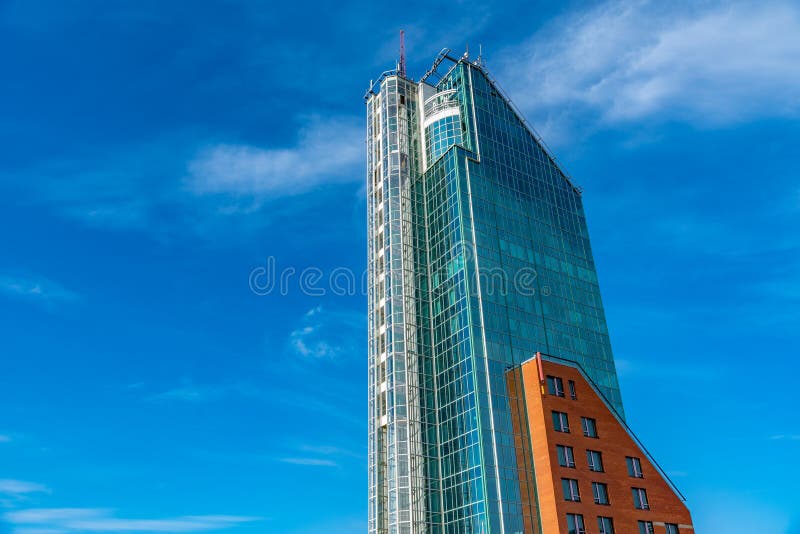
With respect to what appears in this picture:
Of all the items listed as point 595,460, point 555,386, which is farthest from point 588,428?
point 555,386

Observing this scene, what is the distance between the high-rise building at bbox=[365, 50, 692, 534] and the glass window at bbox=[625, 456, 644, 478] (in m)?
8.29

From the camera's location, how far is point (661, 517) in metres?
78.5

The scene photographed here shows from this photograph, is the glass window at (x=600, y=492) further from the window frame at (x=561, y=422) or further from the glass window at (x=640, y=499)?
the window frame at (x=561, y=422)

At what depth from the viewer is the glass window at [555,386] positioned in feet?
268

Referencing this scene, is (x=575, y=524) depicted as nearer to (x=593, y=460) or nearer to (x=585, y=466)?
(x=585, y=466)

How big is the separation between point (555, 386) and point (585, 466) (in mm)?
10054

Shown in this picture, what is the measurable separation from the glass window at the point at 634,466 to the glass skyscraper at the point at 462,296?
12.9m

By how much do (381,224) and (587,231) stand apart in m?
36.9

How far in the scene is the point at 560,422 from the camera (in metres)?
79.8

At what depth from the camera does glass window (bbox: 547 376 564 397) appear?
8156 centimetres

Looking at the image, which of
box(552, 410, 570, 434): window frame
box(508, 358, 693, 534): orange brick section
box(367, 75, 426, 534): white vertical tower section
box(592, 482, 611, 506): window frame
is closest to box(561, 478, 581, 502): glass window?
box(508, 358, 693, 534): orange brick section

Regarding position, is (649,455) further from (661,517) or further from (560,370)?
(560,370)

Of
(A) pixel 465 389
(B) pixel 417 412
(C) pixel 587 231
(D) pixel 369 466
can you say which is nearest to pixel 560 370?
(A) pixel 465 389

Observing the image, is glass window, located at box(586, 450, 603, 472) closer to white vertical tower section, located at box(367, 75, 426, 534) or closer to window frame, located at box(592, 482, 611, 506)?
window frame, located at box(592, 482, 611, 506)
